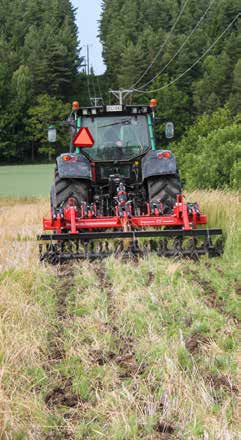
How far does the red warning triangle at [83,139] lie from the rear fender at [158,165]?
31.2 inches

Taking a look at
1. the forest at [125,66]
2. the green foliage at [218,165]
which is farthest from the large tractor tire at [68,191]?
the forest at [125,66]

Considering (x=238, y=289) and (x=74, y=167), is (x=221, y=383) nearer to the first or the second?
(x=238, y=289)

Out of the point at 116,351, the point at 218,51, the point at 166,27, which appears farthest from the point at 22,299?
the point at 166,27

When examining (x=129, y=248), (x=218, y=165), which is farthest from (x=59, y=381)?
(x=218, y=165)

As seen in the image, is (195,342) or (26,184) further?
(26,184)

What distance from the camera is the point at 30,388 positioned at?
8.64 ft

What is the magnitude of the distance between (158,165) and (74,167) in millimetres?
1052

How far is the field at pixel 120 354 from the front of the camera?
2.36 metres

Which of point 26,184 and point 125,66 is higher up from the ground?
point 125,66

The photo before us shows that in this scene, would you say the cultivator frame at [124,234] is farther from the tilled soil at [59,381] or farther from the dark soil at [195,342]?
the dark soil at [195,342]

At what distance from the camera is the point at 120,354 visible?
10.3 ft

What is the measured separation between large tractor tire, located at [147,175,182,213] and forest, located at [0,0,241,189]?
3361cm

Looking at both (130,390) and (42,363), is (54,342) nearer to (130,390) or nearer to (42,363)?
(42,363)

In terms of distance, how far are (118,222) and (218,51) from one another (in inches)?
2259
